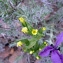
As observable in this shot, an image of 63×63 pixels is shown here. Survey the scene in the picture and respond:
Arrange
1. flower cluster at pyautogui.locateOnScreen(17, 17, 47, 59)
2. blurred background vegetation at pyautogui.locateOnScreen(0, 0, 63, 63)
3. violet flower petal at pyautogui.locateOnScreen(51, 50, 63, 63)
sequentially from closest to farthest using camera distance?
violet flower petal at pyautogui.locateOnScreen(51, 50, 63, 63)
flower cluster at pyautogui.locateOnScreen(17, 17, 47, 59)
blurred background vegetation at pyautogui.locateOnScreen(0, 0, 63, 63)

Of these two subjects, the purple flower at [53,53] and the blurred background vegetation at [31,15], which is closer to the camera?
the purple flower at [53,53]

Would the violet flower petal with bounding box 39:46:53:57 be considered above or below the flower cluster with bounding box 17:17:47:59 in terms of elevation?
above

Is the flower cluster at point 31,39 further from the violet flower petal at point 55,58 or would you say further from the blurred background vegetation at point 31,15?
the violet flower petal at point 55,58

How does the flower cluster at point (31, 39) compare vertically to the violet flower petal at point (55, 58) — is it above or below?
below

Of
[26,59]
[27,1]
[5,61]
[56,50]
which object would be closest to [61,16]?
[27,1]

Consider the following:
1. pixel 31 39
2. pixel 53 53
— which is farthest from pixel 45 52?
pixel 31 39

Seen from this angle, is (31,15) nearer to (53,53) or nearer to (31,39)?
(31,39)

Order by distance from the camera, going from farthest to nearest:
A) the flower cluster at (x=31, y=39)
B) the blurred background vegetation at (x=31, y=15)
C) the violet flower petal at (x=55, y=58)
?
the blurred background vegetation at (x=31, y=15) < the flower cluster at (x=31, y=39) < the violet flower petal at (x=55, y=58)

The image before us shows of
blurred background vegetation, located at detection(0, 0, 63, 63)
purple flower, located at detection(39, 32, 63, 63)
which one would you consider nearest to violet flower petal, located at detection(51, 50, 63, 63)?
purple flower, located at detection(39, 32, 63, 63)

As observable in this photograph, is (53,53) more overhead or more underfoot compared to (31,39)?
more overhead

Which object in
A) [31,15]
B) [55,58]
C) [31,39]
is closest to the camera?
[55,58]

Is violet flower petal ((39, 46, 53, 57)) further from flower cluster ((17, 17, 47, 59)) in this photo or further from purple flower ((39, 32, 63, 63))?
flower cluster ((17, 17, 47, 59))


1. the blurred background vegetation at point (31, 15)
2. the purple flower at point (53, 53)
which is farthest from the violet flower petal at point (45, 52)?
the blurred background vegetation at point (31, 15)
